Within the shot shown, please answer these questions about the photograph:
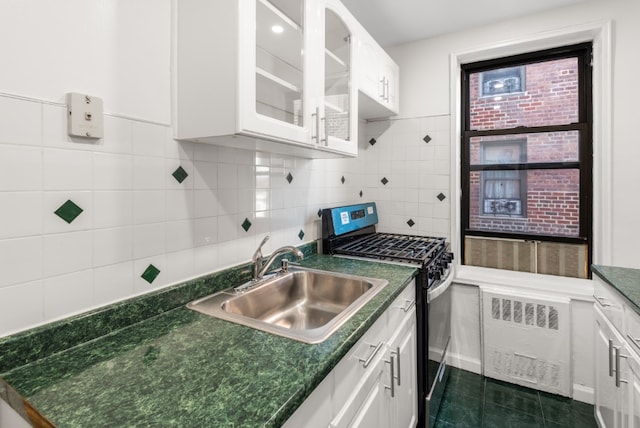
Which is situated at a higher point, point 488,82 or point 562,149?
point 488,82

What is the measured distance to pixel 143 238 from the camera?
108cm

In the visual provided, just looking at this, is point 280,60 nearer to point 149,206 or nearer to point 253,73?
point 253,73

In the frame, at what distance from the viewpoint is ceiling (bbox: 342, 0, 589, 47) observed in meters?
1.99

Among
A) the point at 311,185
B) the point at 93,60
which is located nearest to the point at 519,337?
the point at 311,185

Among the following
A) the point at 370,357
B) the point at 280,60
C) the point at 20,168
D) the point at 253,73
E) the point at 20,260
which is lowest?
the point at 370,357

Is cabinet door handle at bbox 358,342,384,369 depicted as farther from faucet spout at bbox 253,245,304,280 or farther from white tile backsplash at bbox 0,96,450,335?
white tile backsplash at bbox 0,96,450,335

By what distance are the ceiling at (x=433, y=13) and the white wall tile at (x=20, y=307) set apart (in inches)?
81.6

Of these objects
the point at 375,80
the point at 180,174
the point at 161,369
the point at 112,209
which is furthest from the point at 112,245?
the point at 375,80

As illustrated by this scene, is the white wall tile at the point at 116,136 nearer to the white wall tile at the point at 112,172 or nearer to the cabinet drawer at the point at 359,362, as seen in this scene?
the white wall tile at the point at 112,172

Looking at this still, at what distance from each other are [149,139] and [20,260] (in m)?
0.49

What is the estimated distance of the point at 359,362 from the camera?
40.9 inches

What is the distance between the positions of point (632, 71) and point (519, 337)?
5.70 feet

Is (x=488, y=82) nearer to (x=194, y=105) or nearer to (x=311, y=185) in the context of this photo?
(x=311, y=185)

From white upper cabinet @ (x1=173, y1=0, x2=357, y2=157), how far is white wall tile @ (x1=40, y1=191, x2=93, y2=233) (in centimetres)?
38
